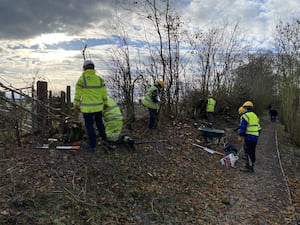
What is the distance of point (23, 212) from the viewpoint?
4.08m

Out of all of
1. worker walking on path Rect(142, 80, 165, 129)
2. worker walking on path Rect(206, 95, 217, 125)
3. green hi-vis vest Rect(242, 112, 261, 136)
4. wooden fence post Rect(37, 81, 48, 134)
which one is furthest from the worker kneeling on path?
worker walking on path Rect(206, 95, 217, 125)

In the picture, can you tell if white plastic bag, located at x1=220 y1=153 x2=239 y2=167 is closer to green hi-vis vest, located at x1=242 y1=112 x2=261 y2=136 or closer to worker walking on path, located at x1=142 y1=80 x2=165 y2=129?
green hi-vis vest, located at x1=242 y1=112 x2=261 y2=136

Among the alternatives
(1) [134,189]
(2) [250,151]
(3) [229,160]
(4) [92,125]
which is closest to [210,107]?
(3) [229,160]

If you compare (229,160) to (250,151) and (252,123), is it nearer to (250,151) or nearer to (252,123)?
(250,151)

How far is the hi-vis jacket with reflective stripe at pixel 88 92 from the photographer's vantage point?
6.49 metres

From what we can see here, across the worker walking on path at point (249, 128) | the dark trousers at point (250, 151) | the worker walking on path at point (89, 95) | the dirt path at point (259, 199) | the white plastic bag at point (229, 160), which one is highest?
the worker walking on path at point (89, 95)

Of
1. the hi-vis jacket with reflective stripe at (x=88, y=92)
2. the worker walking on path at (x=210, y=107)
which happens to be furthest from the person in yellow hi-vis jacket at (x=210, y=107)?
the hi-vis jacket with reflective stripe at (x=88, y=92)

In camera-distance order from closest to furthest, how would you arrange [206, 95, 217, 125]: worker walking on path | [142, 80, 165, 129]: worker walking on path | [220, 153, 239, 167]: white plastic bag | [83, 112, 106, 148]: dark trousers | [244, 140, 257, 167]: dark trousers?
1. [83, 112, 106, 148]: dark trousers
2. [244, 140, 257, 167]: dark trousers
3. [220, 153, 239, 167]: white plastic bag
4. [142, 80, 165, 129]: worker walking on path
5. [206, 95, 217, 125]: worker walking on path

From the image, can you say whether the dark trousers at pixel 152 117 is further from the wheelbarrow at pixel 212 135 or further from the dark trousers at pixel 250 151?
the dark trousers at pixel 250 151

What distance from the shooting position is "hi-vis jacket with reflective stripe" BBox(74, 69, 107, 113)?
6488mm

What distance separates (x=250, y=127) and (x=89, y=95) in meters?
5.00

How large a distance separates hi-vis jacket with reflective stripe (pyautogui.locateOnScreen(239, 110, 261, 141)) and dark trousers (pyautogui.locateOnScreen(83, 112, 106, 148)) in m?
4.30

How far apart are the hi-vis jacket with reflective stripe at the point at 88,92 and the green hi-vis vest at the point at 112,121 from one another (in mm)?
778

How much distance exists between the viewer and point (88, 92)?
6.53 m
